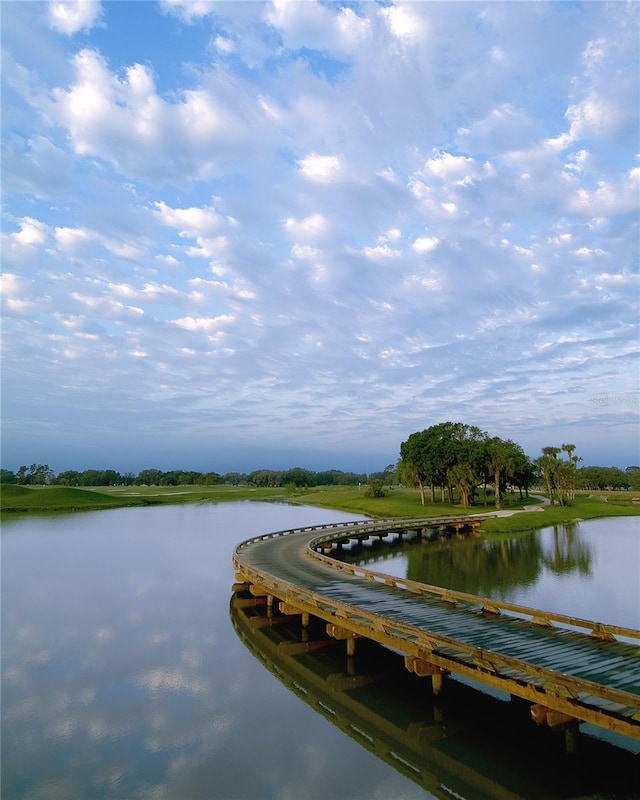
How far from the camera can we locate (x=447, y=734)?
39.8 ft

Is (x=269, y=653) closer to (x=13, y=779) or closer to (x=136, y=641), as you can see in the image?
(x=136, y=641)

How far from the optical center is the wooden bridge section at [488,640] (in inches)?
406

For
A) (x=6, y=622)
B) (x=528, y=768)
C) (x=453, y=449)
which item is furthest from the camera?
(x=453, y=449)

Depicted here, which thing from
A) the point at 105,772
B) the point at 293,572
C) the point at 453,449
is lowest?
the point at 105,772

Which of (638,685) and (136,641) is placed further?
(136,641)

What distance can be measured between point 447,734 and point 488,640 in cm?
296

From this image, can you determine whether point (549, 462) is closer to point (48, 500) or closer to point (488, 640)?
point (488, 640)

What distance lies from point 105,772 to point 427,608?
449 inches

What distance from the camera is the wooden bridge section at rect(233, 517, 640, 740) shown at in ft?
33.8

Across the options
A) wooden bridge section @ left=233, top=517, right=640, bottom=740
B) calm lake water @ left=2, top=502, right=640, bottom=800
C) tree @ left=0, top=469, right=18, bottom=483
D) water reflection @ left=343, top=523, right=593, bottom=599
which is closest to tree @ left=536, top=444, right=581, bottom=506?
water reflection @ left=343, top=523, right=593, bottom=599

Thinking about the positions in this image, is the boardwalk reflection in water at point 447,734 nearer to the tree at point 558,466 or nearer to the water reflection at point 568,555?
the water reflection at point 568,555

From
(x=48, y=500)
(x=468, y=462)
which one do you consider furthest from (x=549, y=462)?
(x=48, y=500)

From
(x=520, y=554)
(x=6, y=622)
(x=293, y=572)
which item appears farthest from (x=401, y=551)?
(x=6, y=622)

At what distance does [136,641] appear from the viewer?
62.5ft
